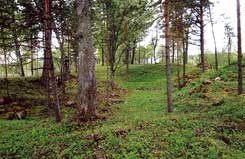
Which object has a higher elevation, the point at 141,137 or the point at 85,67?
the point at 85,67

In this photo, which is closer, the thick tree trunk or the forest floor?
the forest floor

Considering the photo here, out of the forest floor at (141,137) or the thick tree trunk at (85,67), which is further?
the thick tree trunk at (85,67)

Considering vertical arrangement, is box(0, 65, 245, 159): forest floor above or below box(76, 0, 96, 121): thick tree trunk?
below

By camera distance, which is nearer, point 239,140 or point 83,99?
point 239,140

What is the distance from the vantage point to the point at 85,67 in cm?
816

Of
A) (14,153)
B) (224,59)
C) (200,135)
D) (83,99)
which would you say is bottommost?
(14,153)

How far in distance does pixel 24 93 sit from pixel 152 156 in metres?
13.0

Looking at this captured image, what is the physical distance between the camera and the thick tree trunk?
813 cm

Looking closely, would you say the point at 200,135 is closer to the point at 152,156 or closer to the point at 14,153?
the point at 152,156

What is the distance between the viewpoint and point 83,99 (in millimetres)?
8148

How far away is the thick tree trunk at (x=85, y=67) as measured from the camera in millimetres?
8133

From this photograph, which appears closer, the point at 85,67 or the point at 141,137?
the point at 141,137

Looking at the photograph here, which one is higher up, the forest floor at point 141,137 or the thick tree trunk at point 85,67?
the thick tree trunk at point 85,67

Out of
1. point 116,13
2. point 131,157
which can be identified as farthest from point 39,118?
point 116,13
